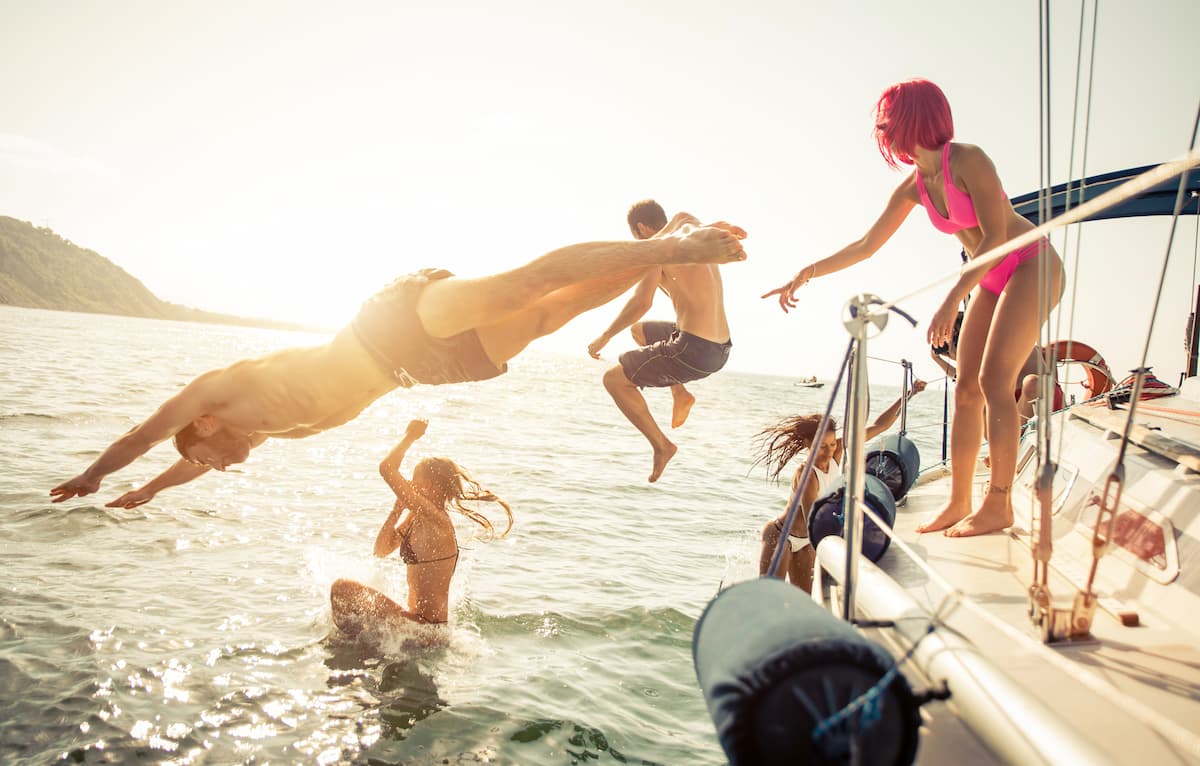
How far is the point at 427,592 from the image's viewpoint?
6402 mm

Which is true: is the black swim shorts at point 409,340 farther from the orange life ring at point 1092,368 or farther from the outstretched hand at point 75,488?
the orange life ring at point 1092,368

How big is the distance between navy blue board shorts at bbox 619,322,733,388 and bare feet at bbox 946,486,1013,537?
1.85 m

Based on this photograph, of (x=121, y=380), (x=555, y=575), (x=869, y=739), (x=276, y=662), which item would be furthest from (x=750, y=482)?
(x=121, y=380)

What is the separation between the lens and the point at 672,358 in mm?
5352

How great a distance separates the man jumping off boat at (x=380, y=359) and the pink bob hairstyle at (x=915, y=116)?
1212mm

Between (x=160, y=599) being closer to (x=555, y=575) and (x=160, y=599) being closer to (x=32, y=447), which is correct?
(x=555, y=575)

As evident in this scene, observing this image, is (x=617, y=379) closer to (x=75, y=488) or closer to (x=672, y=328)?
(x=672, y=328)

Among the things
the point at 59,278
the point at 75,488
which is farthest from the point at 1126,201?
the point at 59,278

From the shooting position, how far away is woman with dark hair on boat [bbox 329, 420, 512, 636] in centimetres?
619

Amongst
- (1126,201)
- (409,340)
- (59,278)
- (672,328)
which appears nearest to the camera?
(409,340)

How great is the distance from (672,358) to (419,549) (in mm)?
2842

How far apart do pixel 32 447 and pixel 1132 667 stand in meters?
15.1

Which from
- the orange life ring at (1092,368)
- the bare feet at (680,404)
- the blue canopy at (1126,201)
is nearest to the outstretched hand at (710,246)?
the bare feet at (680,404)

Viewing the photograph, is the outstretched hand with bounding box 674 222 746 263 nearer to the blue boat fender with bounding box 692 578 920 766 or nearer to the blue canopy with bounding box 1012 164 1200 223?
the blue boat fender with bounding box 692 578 920 766
